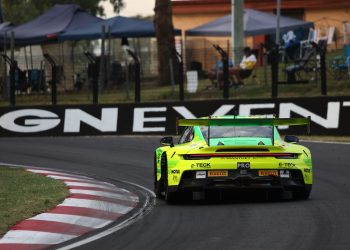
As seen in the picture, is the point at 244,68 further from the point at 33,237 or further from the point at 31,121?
the point at 33,237

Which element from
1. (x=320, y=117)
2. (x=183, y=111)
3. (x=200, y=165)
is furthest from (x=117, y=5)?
(x=200, y=165)

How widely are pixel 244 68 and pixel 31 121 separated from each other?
21.3 feet

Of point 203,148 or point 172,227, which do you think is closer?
point 172,227

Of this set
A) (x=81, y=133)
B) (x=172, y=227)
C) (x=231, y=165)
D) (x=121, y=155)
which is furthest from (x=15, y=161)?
(x=172, y=227)

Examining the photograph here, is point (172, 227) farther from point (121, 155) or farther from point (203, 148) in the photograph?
point (121, 155)

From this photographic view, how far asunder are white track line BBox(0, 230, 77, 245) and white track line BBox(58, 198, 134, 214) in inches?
91.0

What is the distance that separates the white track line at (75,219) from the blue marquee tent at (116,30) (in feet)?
79.4

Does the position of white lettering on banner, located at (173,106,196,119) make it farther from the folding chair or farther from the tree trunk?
the tree trunk

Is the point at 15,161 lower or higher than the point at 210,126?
lower

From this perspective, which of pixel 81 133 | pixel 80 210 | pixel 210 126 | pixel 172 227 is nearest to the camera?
pixel 172 227

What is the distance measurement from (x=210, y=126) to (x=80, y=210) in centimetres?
226

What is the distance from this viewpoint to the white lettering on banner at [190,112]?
2539cm

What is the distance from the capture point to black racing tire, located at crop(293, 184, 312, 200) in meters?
13.2

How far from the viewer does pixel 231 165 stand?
12.8m
